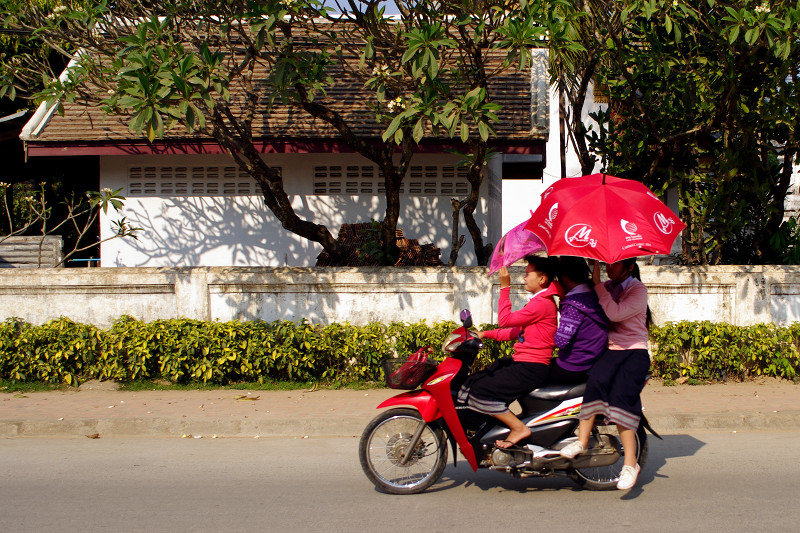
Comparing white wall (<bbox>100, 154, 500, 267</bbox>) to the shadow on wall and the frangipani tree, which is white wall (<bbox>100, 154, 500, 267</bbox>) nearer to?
the shadow on wall

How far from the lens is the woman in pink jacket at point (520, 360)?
4.91 metres

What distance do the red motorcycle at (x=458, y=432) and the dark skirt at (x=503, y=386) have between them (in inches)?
3.6

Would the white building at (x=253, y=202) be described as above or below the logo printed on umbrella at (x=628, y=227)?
above

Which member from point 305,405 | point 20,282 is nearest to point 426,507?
point 305,405

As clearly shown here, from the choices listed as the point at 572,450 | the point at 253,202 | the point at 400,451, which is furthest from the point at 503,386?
the point at 253,202

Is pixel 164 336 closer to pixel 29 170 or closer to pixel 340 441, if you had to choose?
pixel 340 441

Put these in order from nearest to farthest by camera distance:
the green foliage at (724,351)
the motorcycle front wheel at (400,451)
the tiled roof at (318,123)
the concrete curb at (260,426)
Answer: the motorcycle front wheel at (400,451) → the concrete curb at (260,426) → the green foliage at (724,351) → the tiled roof at (318,123)

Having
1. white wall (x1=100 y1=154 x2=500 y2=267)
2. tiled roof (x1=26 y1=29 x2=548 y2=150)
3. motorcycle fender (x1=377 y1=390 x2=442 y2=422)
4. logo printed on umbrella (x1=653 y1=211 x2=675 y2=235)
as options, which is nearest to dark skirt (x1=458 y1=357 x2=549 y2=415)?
motorcycle fender (x1=377 y1=390 x2=442 y2=422)

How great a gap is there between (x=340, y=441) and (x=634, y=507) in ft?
9.41

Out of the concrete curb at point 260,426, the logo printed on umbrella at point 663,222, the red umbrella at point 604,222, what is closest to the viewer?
the red umbrella at point 604,222

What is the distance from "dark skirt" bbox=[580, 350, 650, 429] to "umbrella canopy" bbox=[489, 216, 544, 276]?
2.91 feet

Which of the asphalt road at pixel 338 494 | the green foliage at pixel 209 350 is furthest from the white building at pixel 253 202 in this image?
the asphalt road at pixel 338 494

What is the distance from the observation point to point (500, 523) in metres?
4.59

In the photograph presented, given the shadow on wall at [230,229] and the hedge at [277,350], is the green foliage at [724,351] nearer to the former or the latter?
the hedge at [277,350]
